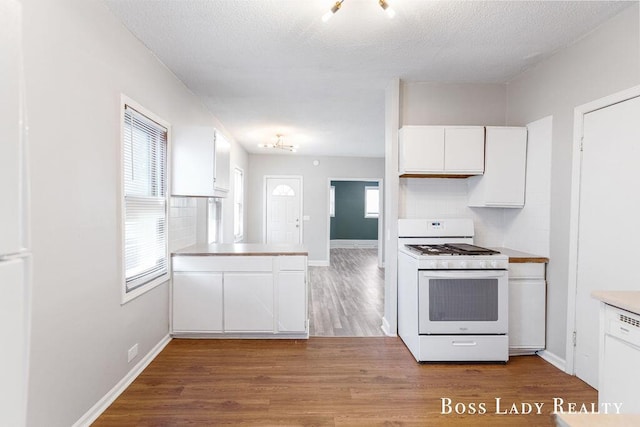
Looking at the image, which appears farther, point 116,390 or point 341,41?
point 341,41

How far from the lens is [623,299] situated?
4.88 ft

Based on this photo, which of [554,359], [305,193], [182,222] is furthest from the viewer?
[305,193]

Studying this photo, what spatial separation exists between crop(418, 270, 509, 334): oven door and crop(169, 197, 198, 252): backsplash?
2379mm

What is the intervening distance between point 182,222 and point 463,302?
287 cm

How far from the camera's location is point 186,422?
6.48 ft

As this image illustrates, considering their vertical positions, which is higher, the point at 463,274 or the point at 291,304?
the point at 463,274

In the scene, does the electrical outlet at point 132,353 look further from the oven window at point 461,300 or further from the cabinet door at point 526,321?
the cabinet door at point 526,321

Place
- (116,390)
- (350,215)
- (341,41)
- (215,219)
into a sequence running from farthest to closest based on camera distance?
(350,215) < (215,219) < (341,41) < (116,390)

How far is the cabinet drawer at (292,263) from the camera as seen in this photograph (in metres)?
3.20

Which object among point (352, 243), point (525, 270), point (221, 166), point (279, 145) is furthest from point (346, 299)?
point (352, 243)

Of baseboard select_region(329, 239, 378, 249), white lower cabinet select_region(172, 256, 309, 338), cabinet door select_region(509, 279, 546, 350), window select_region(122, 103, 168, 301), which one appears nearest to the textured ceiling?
window select_region(122, 103, 168, 301)

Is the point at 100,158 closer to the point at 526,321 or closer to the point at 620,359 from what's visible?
the point at 620,359

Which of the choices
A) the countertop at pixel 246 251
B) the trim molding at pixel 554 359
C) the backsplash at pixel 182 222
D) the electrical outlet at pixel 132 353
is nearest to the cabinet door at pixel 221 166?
the backsplash at pixel 182 222

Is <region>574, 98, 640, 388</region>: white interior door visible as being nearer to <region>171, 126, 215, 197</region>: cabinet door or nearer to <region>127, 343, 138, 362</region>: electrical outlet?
<region>171, 126, 215, 197</region>: cabinet door
